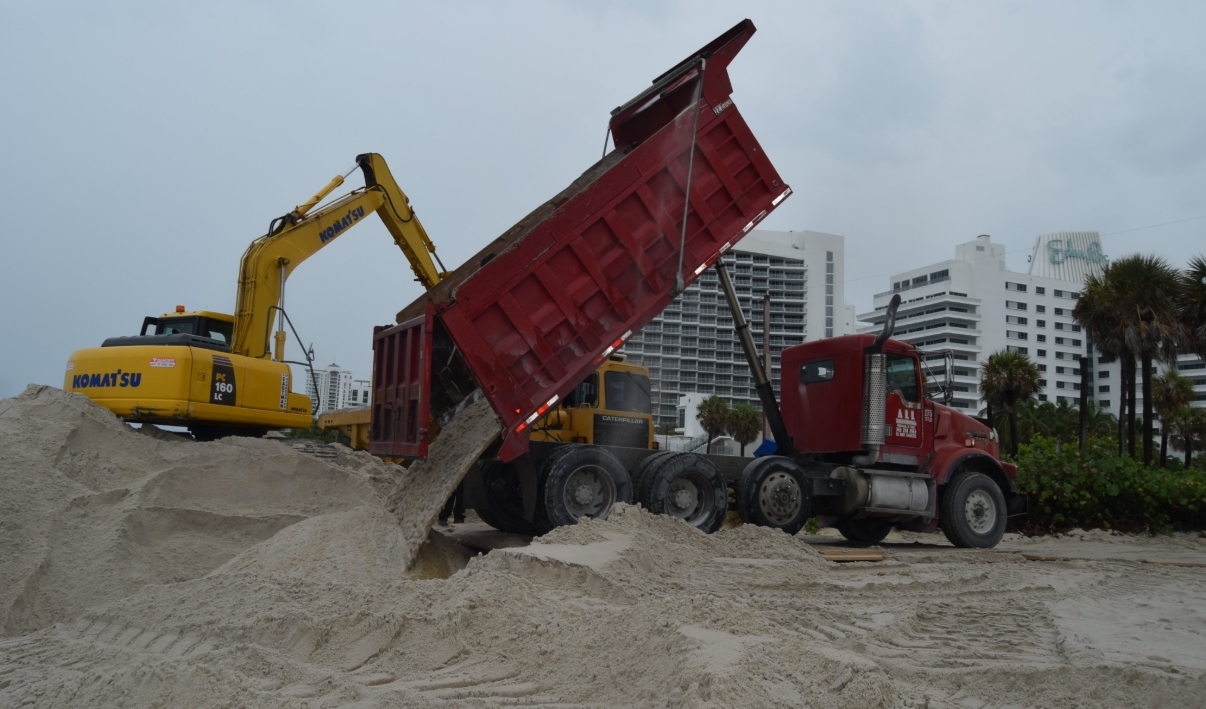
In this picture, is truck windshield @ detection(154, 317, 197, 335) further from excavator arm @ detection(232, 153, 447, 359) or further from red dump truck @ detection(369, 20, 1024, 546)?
red dump truck @ detection(369, 20, 1024, 546)

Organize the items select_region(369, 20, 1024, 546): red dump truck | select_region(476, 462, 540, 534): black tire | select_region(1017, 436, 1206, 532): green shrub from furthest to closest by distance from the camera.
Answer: select_region(1017, 436, 1206, 532): green shrub, select_region(476, 462, 540, 534): black tire, select_region(369, 20, 1024, 546): red dump truck

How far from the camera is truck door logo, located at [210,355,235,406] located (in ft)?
33.0

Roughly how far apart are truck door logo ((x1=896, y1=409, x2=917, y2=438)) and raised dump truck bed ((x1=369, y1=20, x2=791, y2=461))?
343cm

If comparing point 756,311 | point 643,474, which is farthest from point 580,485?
point 756,311

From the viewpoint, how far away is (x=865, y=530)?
12617mm

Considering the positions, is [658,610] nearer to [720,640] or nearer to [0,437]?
[720,640]

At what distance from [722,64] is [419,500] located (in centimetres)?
575

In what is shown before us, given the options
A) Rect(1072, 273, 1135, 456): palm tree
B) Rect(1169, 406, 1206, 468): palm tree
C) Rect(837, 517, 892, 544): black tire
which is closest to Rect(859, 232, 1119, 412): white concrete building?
Rect(1169, 406, 1206, 468): palm tree

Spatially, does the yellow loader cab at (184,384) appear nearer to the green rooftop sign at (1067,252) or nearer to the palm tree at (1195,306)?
the palm tree at (1195,306)

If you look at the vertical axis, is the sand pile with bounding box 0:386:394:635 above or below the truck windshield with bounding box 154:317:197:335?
below

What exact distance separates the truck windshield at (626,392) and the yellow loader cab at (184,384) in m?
4.18

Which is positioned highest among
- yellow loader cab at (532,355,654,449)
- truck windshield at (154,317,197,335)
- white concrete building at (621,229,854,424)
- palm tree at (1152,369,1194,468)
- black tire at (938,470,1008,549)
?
white concrete building at (621,229,854,424)

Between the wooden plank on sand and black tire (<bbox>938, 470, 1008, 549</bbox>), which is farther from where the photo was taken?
black tire (<bbox>938, 470, 1008, 549</bbox>)

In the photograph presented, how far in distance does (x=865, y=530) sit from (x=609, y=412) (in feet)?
15.1
